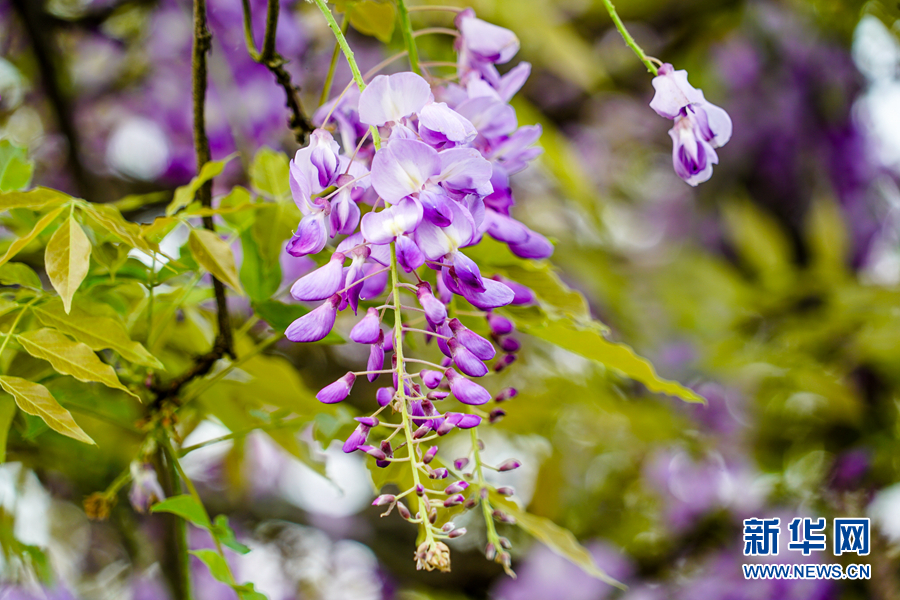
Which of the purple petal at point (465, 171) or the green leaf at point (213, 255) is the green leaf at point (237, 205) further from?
the purple petal at point (465, 171)

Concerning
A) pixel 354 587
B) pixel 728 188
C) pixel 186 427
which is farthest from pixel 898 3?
pixel 354 587

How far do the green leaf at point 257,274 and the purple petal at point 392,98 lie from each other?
234 mm

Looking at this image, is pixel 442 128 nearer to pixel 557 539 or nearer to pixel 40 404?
pixel 40 404

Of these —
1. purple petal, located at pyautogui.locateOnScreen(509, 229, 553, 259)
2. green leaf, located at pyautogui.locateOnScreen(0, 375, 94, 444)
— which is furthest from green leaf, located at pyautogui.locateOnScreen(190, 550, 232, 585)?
purple petal, located at pyautogui.locateOnScreen(509, 229, 553, 259)

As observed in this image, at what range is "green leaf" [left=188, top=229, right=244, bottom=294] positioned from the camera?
54 cm

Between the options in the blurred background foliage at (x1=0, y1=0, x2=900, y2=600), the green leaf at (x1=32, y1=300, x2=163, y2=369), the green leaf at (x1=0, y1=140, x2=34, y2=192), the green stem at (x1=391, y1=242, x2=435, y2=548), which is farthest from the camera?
the blurred background foliage at (x1=0, y1=0, x2=900, y2=600)

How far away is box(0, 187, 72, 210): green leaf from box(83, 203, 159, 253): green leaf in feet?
0.08

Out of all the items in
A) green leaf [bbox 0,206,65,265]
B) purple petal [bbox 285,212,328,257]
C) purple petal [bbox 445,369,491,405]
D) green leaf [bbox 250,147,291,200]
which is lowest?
purple petal [bbox 445,369,491,405]

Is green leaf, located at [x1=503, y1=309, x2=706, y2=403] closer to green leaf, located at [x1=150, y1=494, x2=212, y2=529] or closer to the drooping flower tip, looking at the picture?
the drooping flower tip

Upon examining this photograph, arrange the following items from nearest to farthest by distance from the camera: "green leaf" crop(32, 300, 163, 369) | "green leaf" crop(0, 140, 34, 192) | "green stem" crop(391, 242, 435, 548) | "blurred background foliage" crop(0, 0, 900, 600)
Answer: "green stem" crop(391, 242, 435, 548)
"green leaf" crop(32, 300, 163, 369)
"green leaf" crop(0, 140, 34, 192)
"blurred background foliage" crop(0, 0, 900, 600)

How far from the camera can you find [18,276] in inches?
22.2

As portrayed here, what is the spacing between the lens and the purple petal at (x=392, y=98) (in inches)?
17.5

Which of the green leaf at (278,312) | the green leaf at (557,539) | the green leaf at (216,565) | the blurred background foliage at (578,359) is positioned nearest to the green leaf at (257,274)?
the green leaf at (278,312)

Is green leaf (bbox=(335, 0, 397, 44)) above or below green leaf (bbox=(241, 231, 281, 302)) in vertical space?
above
